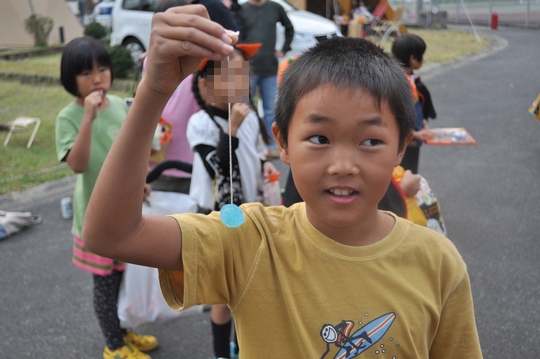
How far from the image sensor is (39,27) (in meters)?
10.8

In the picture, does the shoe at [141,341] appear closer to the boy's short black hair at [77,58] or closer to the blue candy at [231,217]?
the boy's short black hair at [77,58]

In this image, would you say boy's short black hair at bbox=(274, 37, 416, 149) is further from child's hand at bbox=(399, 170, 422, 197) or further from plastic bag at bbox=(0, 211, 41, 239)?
plastic bag at bbox=(0, 211, 41, 239)

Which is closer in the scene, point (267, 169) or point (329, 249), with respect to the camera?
point (329, 249)

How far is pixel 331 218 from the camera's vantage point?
1.27 m

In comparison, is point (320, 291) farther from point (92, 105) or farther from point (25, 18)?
point (25, 18)

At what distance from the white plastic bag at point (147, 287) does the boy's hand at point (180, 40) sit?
6.37ft

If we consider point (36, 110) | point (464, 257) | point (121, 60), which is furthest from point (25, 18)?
point (464, 257)

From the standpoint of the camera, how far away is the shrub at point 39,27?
9.65 m

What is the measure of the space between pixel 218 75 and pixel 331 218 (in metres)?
0.51

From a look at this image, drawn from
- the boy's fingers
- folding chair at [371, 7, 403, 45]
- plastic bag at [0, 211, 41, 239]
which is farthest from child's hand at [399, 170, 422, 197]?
folding chair at [371, 7, 403, 45]

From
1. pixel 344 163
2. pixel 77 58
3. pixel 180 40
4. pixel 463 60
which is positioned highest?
pixel 180 40

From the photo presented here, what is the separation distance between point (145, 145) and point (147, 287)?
2.09 metres

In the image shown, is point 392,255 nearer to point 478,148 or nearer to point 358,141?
point 358,141

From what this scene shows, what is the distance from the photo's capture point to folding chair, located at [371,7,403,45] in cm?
1555
